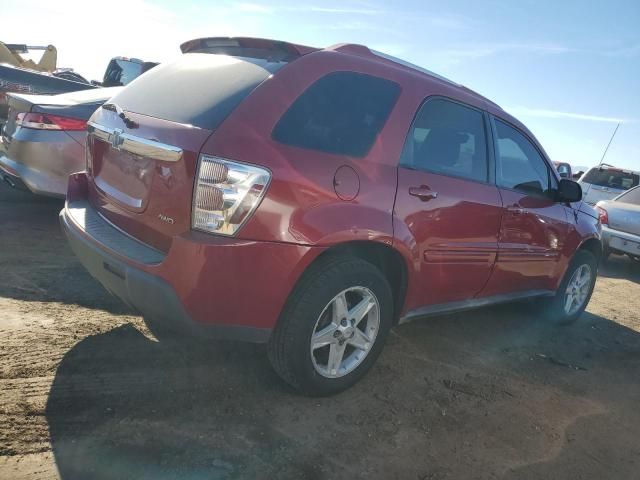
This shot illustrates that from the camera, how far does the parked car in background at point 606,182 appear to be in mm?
12828

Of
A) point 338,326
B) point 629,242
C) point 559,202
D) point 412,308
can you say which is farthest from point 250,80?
point 629,242

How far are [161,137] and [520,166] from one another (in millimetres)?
2838

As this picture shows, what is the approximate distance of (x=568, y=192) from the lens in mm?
4262

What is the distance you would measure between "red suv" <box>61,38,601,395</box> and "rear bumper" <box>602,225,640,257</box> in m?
5.22

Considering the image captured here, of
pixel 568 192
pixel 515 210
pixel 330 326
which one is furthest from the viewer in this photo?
pixel 568 192

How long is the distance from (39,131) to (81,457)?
12.0 ft

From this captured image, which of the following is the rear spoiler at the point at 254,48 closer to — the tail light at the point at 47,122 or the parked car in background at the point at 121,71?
the tail light at the point at 47,122

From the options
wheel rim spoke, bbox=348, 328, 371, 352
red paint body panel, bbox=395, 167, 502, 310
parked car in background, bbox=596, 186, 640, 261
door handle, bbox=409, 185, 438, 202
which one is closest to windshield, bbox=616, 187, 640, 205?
parked car in background, bbox=596, 186, 640, 261

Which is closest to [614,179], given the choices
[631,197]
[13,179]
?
[631,197]

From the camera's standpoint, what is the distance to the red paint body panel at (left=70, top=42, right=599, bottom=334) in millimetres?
2275

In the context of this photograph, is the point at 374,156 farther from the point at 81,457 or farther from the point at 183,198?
the point at 81,457

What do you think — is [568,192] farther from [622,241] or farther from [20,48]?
[20,48]

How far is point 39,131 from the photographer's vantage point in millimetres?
4754

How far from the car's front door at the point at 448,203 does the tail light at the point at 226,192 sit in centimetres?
91
